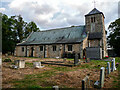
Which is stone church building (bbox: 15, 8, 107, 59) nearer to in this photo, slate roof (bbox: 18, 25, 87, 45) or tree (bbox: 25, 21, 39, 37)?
slate roof (bbox: 18, 25, 87, 45)


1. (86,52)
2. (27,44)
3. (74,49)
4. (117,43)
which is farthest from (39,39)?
(117,43)

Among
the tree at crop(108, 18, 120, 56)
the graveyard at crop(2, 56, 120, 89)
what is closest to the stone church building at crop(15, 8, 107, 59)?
the tree at crop(108, 18, 120, 56)

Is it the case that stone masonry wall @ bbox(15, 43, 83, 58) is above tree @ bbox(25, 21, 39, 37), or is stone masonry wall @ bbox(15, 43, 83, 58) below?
below

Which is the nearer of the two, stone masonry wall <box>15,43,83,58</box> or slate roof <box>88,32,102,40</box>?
stone masonry wall <box>15,43,83,58</box>

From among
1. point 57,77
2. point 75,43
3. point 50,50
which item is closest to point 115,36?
point 75,43

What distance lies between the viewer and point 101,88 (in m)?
4.36

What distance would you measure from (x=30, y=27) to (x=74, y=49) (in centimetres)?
2578

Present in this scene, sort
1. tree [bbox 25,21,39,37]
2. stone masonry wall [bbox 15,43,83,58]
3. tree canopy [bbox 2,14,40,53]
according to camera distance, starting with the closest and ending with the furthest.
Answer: stone masonry wall [bbox 15,43,83,58], tree canopy [bbox 2,14,40,53], tree [bbox 25,21,39,37]

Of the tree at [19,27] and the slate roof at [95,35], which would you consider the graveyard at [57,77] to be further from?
the tree at [19,27]

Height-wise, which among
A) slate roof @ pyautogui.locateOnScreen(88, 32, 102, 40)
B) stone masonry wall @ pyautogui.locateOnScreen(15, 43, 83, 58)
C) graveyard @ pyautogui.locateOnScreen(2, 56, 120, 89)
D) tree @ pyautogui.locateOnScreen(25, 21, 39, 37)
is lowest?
graveyard @ pyautogui.locateOnScreen(2, 56, 120, 89)

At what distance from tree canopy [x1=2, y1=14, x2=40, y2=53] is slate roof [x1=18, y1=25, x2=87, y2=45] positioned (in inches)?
368

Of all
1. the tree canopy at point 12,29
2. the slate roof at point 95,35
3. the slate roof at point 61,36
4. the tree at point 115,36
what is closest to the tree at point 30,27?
the tree canopy at point 12,29

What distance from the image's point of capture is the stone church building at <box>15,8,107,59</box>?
68.2ft

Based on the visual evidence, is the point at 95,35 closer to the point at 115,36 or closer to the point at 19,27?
the point at 115,36
